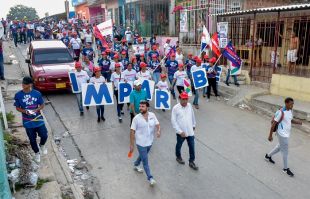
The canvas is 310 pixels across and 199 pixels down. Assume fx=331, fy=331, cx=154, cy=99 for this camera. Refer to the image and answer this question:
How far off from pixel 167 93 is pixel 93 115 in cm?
242

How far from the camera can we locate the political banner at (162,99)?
9961mm

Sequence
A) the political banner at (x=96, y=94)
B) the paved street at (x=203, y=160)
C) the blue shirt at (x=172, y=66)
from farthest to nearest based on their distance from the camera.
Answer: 1. the blue shirt at (x=172, y=66)
2. the political banner at (x=96, y=94)
3. the paved street at (x=203, y=160)

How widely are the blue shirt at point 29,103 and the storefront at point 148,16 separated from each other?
55.1 ft

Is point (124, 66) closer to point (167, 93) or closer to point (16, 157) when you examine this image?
point (167, 93)

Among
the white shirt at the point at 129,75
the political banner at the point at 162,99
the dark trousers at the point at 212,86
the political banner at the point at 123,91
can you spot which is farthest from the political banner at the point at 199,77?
the political banner at the point at 123,91

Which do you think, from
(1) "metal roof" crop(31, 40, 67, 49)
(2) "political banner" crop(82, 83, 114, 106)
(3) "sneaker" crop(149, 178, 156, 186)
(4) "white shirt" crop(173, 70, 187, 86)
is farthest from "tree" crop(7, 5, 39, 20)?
(3) "sneaker" crop(149, 178, 156, 186)

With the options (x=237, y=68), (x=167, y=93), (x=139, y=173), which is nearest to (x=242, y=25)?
(x=237, y=68)

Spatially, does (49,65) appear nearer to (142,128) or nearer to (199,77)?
(199,77)

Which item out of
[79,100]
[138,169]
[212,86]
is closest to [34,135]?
[138,169]

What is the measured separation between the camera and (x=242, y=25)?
14930 mm

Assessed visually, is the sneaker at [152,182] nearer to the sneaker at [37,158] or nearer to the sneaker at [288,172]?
the sneaker at [37,158]

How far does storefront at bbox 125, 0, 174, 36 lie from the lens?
22766 millimetres

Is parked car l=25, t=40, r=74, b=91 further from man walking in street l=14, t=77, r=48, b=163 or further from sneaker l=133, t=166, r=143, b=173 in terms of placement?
sneaker l=133, t=166, r=143, b=173

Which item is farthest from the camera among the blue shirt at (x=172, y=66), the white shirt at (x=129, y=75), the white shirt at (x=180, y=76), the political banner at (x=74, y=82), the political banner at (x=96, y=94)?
the blue shirt at (x=172, y=66)
